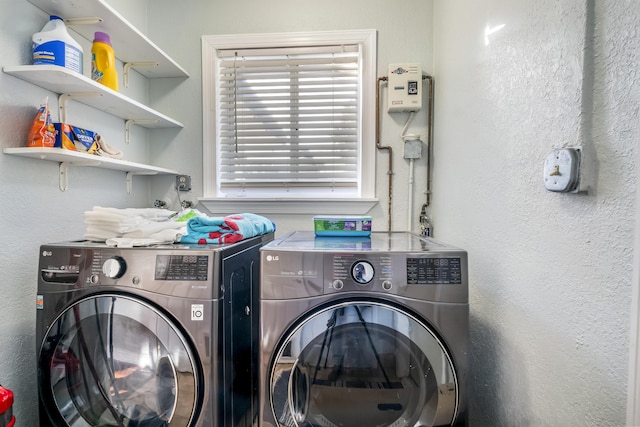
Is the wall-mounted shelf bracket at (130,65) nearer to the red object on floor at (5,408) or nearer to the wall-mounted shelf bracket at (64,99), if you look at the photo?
the wall-mounted shelf bracket at (64,99)

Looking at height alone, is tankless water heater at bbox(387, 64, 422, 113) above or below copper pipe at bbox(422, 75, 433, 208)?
above

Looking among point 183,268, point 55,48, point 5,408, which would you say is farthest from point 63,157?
point 5,408

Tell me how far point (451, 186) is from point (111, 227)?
4.73ft

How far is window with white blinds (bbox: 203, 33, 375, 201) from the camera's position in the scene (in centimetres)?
183

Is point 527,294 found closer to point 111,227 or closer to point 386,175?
point 386,175

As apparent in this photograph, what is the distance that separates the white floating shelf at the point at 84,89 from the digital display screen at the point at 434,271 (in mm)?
1348

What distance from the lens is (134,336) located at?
3.07ft

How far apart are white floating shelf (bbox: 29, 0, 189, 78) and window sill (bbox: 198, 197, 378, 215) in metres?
0.80

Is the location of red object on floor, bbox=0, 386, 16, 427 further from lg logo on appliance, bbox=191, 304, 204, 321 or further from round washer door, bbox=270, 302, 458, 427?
round washer door, bbox=270, 302, 458, 427

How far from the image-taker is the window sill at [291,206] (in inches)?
71.8

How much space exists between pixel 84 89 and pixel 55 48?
169 mm

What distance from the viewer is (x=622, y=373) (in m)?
0.56

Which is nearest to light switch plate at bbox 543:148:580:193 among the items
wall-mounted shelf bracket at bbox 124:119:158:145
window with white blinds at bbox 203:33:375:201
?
window with white blinds at bbox 203:33:375:201

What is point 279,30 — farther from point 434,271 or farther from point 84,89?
point 434,271
